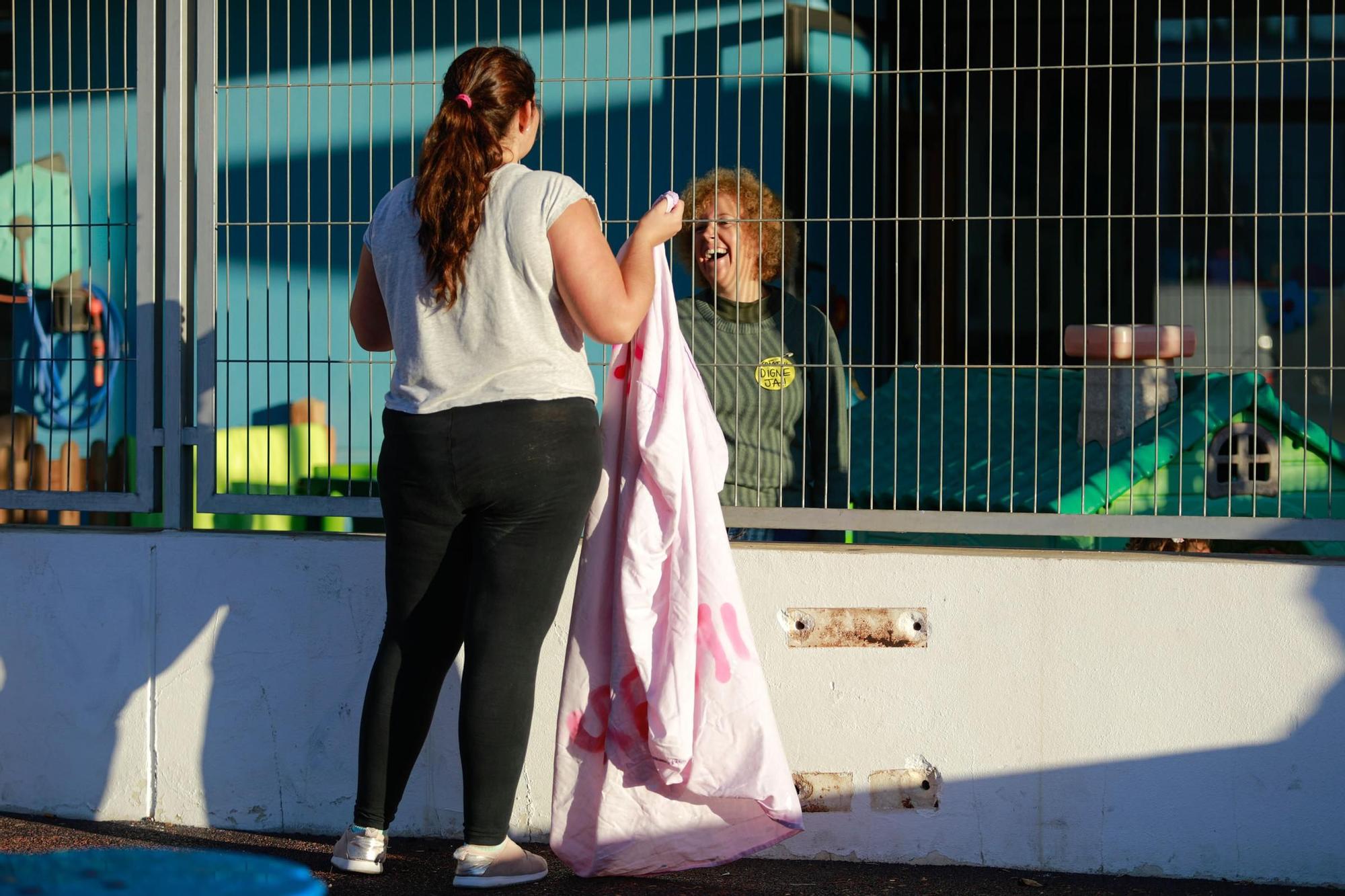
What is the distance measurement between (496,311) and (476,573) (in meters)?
0.57

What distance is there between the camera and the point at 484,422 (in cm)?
310

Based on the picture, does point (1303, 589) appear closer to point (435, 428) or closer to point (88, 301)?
point (435, 428)

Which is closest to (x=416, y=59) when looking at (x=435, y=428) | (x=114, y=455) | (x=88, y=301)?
(x=88, y=301)

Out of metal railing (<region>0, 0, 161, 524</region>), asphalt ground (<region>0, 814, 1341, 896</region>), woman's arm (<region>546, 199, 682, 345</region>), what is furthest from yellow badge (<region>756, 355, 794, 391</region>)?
metal railing (<region>0, 0, 161, 524</region>)

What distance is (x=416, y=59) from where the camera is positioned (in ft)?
14.6

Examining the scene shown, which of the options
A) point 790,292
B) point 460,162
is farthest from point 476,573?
point 790,292

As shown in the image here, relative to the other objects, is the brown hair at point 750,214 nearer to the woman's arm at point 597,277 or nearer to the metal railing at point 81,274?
the woman's arm at point 597,277

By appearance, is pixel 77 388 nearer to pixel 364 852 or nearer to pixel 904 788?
pixel 364 852

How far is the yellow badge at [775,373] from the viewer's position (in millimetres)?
3832

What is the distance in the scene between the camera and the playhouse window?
3693 mm

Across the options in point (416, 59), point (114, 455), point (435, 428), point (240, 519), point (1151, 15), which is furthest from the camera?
point (1151, 15)

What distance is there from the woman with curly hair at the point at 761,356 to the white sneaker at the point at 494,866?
1082 mm

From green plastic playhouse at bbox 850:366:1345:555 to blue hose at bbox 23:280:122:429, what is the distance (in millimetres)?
2106

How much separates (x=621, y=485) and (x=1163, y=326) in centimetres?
156
